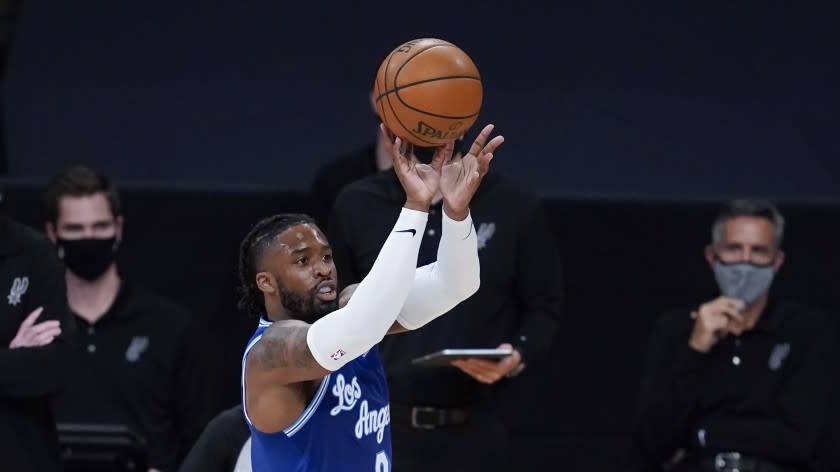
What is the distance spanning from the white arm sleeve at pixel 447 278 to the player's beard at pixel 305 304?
0.81 ft

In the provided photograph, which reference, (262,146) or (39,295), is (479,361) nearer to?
(39,295)

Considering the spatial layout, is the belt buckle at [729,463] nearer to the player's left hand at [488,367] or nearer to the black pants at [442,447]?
the black pants at [442,447]

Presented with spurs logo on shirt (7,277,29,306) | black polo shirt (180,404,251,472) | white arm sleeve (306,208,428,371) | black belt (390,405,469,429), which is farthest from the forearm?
white arm sleeve (306,208,428,371)

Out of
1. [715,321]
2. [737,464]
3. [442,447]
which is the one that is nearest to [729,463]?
[737,464]

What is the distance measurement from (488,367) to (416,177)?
5.34 ft

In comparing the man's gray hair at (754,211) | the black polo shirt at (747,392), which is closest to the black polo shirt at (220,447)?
the black polo shirt at (747,392)

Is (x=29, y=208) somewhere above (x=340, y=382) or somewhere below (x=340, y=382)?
above

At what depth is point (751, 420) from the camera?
21.8ft

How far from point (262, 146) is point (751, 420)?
304 cm

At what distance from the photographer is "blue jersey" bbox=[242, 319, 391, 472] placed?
14.7 ft

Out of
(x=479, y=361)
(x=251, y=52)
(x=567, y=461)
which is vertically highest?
(x=251, y=52)

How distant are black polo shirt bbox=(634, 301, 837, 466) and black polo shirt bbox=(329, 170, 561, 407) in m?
0.72

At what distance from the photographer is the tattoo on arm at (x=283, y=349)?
13.9 feet

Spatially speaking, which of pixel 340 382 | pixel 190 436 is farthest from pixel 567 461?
pixel 340 382
